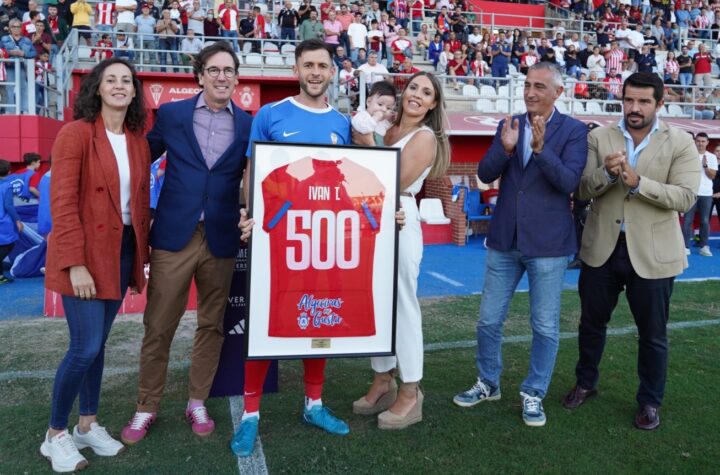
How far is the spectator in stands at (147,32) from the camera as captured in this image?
15.4 m

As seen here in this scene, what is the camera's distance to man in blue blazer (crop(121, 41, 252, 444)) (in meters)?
3.41

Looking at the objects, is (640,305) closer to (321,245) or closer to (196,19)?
(321,245)

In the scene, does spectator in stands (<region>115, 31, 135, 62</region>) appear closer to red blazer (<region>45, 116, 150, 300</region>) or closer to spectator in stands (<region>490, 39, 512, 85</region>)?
spectator in stands (<region>490, 39, 512, 85</region>)

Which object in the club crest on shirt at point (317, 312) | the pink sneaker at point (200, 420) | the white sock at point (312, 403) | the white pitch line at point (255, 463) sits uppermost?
the club crest on shirt at point (317, 312)

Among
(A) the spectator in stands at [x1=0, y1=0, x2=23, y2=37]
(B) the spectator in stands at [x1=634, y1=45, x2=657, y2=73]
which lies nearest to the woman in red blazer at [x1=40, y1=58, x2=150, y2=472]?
(A) the spectator in stands at [x1=0, y1=0, x2=23, y2=37]

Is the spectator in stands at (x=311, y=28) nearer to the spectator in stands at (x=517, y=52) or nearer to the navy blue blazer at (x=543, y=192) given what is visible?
the spectator in stands at (x=517, y=52)

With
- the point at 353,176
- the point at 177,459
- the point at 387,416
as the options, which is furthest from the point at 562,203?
the point at 177,459

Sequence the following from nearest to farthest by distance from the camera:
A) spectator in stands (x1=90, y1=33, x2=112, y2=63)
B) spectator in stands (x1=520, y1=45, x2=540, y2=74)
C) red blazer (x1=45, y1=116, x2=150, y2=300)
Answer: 1. red blazer (x1=45, y1=116, x2=150, y2=300)
2. spectator in stands (x1=90, y1=33, x2=112, y2=63)
3. spectator in stands (x1=520, y1=45, x2=540, y2=74)

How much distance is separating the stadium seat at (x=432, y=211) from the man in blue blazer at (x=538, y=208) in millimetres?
8350

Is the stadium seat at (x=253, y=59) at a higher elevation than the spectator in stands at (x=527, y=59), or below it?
below

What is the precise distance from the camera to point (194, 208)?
341 centimetres

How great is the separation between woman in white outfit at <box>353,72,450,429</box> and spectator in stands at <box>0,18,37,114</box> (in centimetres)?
999

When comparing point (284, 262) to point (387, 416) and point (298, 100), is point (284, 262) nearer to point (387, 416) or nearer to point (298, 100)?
point (298, 100)

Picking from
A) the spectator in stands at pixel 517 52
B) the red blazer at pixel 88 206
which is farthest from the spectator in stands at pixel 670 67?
the red blazer at pixel 88 206
